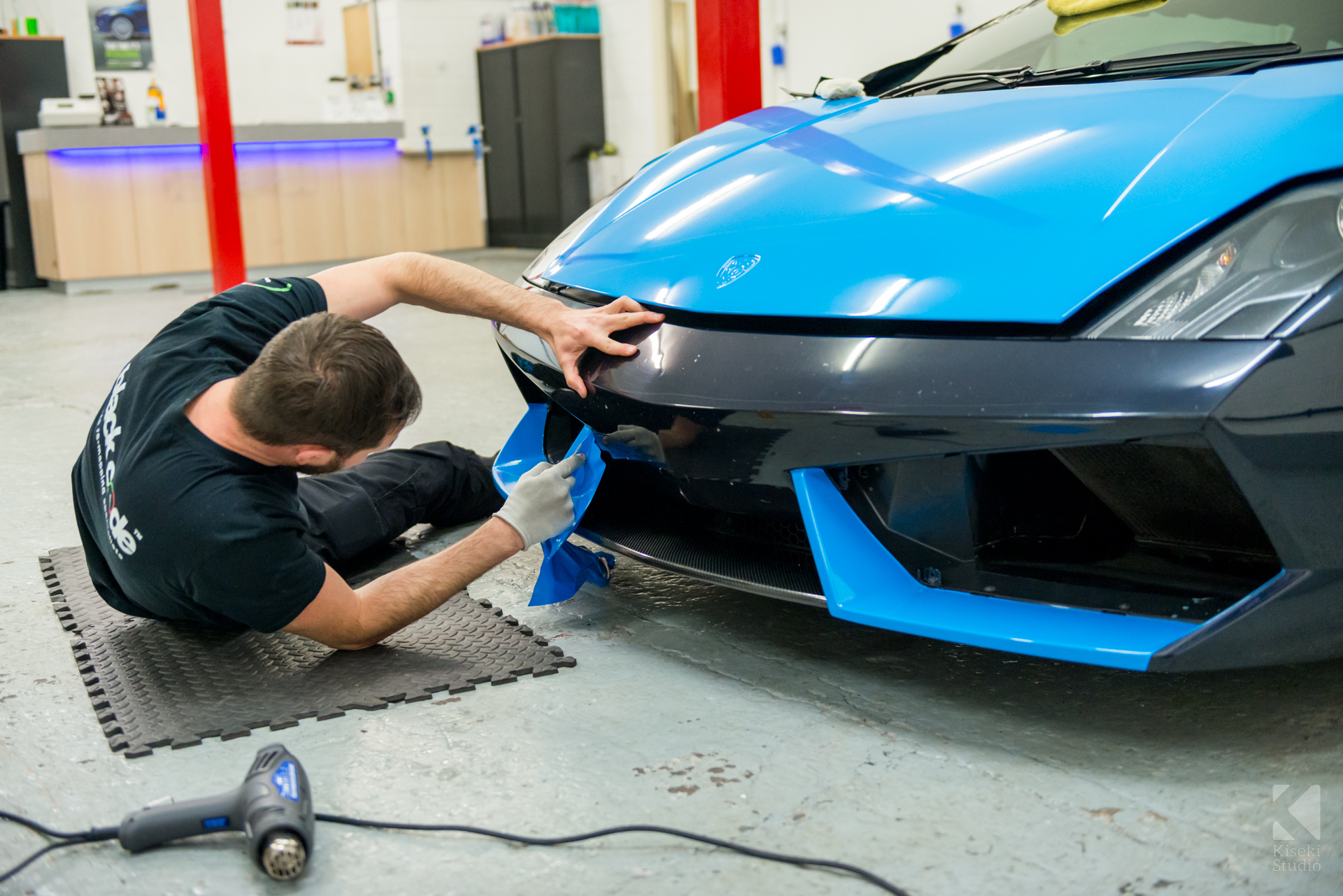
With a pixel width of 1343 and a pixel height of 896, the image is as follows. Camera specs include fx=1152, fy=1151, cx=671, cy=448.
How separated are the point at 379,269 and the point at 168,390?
0.42 meters

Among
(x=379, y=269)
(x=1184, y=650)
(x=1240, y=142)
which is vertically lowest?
(x=1184, y=650)

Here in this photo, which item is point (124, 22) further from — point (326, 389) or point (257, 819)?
point (257, 819)

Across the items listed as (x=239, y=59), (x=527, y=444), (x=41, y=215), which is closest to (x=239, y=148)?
(x=41, y=215)

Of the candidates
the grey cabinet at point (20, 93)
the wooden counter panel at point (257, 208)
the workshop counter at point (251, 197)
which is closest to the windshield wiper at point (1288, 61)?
the workshop counter at point (251, 197)

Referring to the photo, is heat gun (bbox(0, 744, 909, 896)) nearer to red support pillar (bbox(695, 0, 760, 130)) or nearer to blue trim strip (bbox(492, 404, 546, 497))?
blue trim strip (bbox(492, 404, 546, 497))

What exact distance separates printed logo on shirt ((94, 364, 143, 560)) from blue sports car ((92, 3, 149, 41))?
9.93 m

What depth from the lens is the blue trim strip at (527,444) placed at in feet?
6.40

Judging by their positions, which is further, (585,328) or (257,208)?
(257,208)

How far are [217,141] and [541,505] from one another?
5229 mm

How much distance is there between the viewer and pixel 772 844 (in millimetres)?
1179

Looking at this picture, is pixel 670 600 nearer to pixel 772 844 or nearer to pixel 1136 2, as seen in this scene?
pixel 772 844

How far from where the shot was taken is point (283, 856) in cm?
114

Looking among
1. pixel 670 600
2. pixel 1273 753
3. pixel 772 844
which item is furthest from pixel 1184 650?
pixel 670 600

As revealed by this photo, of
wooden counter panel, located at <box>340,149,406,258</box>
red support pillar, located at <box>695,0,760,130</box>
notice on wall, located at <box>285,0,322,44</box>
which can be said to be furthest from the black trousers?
notice on wall, located at <box>285,0,322,44</box>
